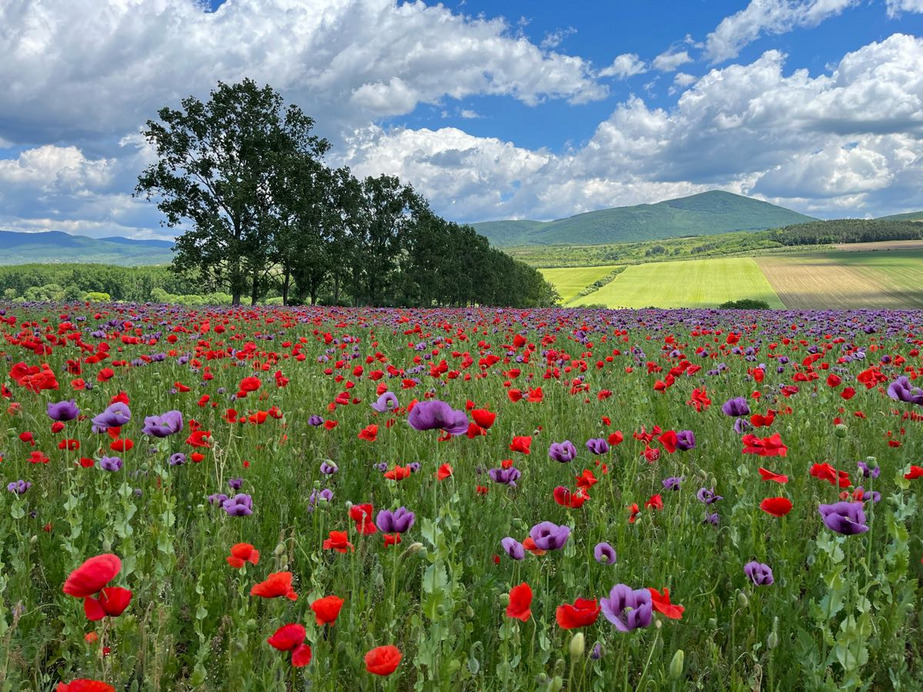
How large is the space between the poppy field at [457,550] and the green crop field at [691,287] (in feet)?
183

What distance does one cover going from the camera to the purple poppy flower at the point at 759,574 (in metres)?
2.04

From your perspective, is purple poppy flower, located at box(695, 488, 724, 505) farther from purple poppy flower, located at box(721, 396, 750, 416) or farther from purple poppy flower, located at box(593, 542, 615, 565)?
purple poppy flower, located at box(593, 542, 615, 565)

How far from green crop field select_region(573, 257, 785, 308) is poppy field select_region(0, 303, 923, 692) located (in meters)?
55.7

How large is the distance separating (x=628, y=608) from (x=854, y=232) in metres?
171

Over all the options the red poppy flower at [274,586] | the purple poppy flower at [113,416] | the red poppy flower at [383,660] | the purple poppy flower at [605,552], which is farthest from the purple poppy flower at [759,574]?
the purple poppy flower at [113,416]

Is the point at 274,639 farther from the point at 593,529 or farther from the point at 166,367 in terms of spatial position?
the point at 166,367

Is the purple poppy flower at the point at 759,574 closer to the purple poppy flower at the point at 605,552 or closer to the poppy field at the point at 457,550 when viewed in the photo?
the poppy field at the point at 457,550

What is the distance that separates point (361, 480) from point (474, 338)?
252 inches

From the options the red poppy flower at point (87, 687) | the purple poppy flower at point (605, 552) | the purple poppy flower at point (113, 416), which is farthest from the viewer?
the purple poppy flower at point (113, 416)

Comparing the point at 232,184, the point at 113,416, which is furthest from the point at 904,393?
the point at 232,184

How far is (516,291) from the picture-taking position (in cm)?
8075

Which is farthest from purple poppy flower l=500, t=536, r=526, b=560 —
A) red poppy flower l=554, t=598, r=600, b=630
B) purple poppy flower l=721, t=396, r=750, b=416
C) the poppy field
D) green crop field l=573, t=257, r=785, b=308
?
green crop field l=573, t=257, r=785, b=308

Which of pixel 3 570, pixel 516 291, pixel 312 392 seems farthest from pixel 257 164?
pixel 516 291

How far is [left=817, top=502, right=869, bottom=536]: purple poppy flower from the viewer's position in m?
1.73
